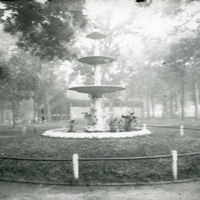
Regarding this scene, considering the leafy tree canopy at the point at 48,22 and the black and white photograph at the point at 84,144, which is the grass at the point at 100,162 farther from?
the leafy tree canopy at the point at 48,22

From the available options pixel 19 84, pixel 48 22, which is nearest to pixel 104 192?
pixel 48 22

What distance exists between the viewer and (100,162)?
470 inches

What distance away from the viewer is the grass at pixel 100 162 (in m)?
10.9

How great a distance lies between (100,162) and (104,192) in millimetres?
3236

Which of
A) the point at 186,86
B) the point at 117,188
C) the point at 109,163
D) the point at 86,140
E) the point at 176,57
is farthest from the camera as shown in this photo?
the point at 186,86

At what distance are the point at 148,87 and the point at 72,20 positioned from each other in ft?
126

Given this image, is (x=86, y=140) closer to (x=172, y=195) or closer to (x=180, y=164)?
(x=180, y=164)

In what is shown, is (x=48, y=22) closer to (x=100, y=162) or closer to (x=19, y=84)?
(x=100, y=162)

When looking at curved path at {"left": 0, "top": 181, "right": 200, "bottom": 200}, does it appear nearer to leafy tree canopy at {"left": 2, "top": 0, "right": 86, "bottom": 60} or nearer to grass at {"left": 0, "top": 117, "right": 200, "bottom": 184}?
grass at {"left": 0, "top": 117, "right": 200, "bottom": 184}

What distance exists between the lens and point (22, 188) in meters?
9.46

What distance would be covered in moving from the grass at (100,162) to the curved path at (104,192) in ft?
3.64

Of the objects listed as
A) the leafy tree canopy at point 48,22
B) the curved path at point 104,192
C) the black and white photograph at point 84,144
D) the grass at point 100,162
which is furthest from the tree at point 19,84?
the curved path at point 104,192

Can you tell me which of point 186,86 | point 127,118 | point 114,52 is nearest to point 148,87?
point 186,86

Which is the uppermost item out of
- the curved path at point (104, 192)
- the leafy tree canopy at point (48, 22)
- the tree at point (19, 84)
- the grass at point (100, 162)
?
the leafy tree canopy at point (48, 22)
